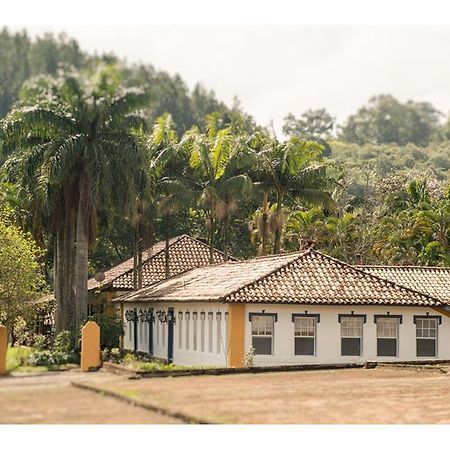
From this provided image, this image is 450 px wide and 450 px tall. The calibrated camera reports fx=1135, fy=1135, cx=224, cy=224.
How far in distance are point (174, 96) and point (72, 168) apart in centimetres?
647

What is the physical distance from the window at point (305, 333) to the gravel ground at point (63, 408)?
1386 cm

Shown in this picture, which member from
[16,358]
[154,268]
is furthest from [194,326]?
[154,268]

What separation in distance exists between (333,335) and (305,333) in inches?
30.1

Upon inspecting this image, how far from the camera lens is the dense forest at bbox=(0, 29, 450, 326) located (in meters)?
14.7

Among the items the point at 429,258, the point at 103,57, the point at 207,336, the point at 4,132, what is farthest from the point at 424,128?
the point at 103,57

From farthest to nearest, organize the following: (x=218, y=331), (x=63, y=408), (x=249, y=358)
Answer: (x=218, y=331)
(x=249, y=358)
(x=63, y=408)

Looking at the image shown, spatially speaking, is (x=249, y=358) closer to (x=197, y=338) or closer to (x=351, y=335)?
(x=197, y=338)

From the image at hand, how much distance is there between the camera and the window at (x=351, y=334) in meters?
29.5

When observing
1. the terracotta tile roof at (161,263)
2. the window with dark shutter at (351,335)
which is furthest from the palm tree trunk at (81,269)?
the terracotta tile roof at (161,263)

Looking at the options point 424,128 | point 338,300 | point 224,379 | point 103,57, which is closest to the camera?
point 103,57

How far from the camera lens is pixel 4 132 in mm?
18000

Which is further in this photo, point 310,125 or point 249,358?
point 310,125

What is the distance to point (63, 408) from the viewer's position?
13.7 m

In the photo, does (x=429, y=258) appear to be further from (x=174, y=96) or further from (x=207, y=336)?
(x=174, y=96)
